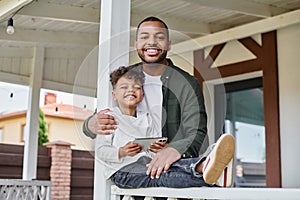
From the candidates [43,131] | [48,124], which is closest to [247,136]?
[48,124]

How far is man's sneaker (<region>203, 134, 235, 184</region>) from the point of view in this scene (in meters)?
1.57

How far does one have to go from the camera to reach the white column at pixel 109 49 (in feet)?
7.33

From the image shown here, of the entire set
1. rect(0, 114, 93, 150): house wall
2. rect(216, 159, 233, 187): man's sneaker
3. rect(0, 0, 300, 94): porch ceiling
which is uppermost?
rect(0, 0, 300, 94): porch ceiling

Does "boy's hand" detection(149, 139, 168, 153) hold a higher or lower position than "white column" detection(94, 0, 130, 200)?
lower

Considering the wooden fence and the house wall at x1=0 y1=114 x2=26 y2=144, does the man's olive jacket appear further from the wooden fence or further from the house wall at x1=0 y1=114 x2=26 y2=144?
the house wall at x1=0 y1=114 x2=26 y2=144

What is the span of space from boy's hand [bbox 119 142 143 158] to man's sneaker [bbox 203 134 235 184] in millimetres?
416

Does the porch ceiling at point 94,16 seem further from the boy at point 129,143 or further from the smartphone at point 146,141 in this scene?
the smartphone at point 146,141

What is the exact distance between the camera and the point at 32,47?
5520mm

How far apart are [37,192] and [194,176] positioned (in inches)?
121

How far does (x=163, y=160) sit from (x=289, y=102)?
299cm

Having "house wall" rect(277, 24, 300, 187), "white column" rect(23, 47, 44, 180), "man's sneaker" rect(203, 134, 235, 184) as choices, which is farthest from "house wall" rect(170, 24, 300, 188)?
"man's sneaker" rect(203, 134, 235, 184)

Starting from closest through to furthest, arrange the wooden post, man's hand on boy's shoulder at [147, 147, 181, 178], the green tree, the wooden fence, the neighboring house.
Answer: man's hand on boy's shoulder at [147, 147, 181, 178]
the wooden fence
the wooden post
the neighboring house
the green tree

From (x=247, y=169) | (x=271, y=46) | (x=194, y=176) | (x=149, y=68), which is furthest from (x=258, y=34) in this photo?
(x=194, y=176)

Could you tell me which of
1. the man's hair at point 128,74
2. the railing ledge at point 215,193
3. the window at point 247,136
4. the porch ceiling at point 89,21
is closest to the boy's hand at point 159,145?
the railing ledge at point 215,193
